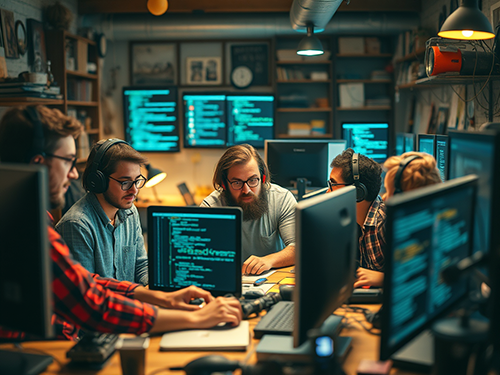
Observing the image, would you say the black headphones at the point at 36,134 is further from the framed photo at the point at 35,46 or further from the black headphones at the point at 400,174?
the framed photo at the point at 35,46

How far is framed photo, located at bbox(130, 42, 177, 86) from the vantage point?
5906 millimetres

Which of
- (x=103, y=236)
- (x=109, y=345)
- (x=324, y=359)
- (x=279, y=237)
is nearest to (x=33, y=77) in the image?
(x=103, y=236)

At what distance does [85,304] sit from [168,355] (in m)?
0.27

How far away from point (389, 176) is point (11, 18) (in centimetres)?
358

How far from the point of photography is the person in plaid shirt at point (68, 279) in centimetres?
129

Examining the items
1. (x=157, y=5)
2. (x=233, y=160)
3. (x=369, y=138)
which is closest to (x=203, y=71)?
(x=157, y=5)

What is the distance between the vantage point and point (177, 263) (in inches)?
67.1

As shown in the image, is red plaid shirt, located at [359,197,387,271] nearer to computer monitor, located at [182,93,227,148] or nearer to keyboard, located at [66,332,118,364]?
keyboard, located at [66,332,118,364]

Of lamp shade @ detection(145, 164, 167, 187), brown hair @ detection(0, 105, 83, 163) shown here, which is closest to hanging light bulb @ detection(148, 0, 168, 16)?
lamp shade @ detection(145, 164, 167, 187)

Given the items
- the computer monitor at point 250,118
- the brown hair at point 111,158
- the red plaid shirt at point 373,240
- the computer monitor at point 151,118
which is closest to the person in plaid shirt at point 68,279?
the brown hair at point 111,158

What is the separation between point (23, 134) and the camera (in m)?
1.29

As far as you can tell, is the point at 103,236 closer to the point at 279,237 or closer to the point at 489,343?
the point at 279,237

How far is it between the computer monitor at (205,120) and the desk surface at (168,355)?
15.0ft

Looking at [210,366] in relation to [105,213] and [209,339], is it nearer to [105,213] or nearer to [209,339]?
[209,339]
